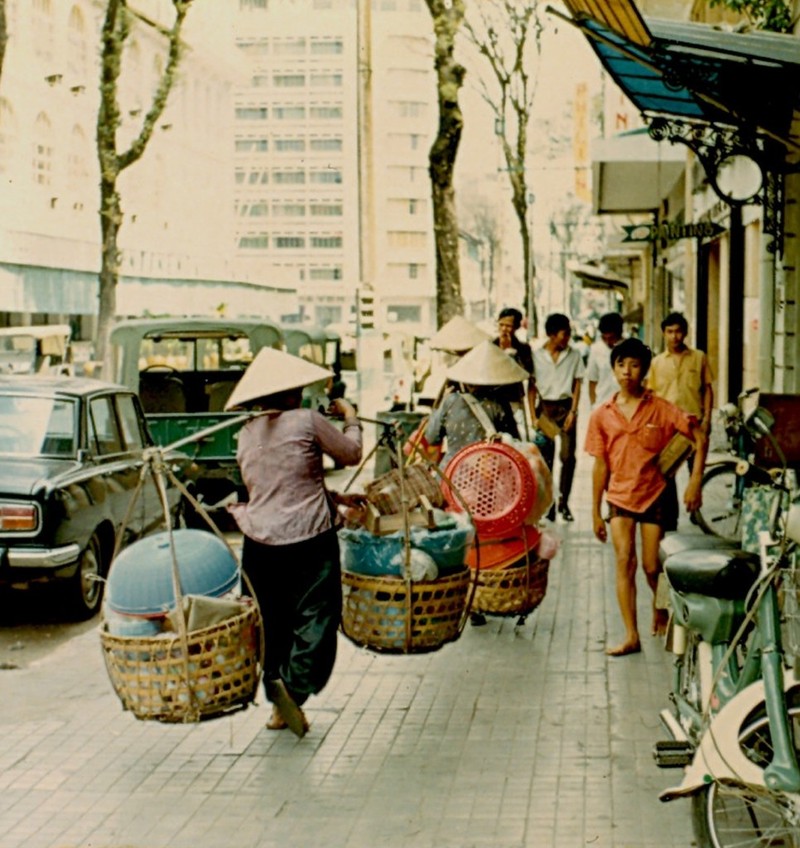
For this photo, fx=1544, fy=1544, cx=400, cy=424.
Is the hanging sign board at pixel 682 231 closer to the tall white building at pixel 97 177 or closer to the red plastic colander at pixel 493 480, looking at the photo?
the red plastic colander at pixel 493 480

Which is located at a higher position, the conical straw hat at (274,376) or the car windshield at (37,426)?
the conical straw hat at (274,376)

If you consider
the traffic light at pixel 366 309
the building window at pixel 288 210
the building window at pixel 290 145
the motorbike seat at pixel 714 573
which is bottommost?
the motorbike seat at pixel 714 573

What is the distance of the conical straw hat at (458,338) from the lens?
469 inches

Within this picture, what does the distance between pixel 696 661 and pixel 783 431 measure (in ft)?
11.5

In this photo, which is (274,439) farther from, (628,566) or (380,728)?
(628,566)

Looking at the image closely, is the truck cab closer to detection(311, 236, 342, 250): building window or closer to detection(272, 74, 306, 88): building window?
detection(311, 236, 342, 250): building window

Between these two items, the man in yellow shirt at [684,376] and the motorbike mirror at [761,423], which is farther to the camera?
the man in yellow shirt at [684,376]

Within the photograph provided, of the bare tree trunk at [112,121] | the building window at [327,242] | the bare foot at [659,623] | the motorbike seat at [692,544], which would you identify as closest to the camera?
the motorbike seat at [692,544]

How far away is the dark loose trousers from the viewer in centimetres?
687

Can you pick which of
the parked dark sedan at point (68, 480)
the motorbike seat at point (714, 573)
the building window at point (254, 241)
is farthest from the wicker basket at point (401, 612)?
the building window at point (254, 241)

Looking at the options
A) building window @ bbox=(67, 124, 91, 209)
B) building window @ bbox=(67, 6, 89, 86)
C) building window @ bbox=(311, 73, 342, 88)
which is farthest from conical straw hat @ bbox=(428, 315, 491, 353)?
building window @ bbox=(311, 73, 342, 88)

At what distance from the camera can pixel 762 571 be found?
4.89 metres

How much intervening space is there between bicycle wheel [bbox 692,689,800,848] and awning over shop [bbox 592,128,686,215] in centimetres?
1799

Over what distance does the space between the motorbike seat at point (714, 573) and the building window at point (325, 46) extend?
Result: 11523 centimetres
